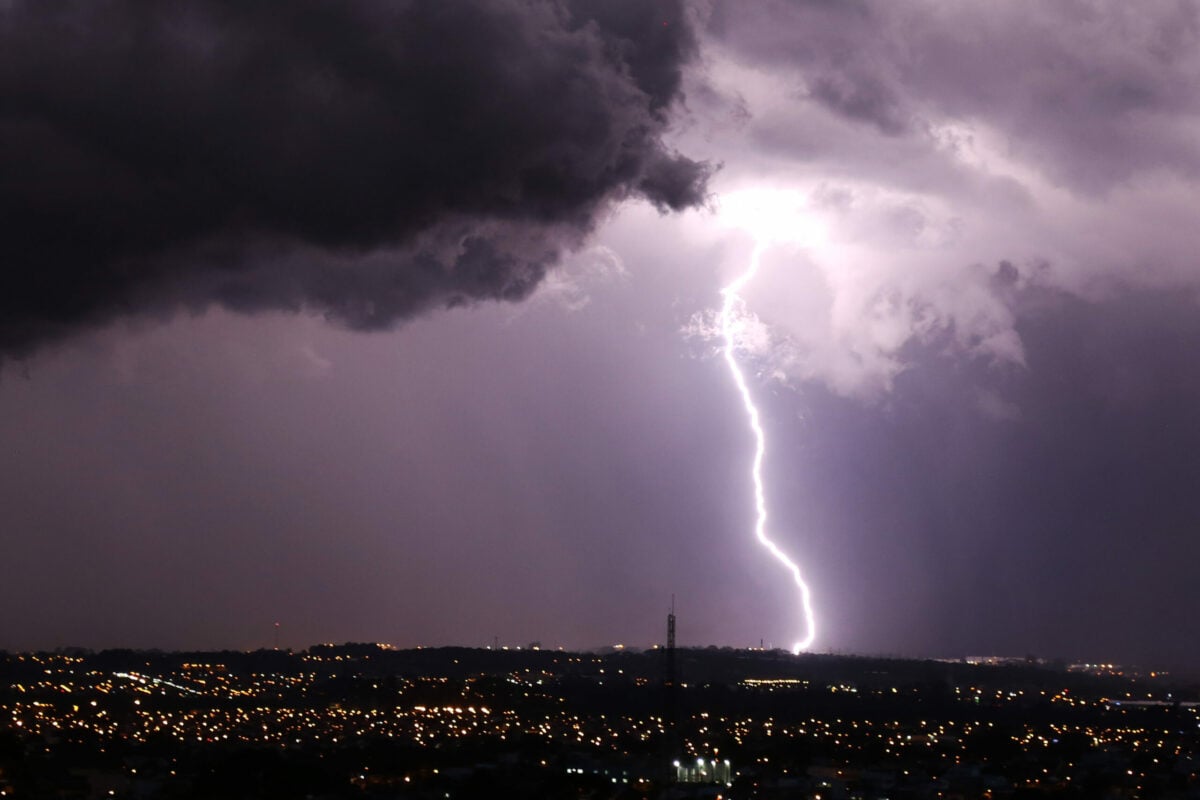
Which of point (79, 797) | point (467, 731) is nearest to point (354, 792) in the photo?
point (79, 797)

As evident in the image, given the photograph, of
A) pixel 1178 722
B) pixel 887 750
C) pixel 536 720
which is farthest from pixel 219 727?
pixel 1178 722

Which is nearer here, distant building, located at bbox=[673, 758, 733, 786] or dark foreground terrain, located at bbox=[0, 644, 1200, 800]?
dark foreground terrain, located at bbox=[0, 644, 1200, 800]

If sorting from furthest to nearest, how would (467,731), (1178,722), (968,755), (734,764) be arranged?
1. (1178,722)
2. (467,731)
3. (968,755)
4. (734,764)

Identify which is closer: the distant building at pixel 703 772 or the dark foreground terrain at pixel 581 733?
the dark foreground terrain at pixel 581 733

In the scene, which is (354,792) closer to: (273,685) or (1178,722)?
(1178,722)

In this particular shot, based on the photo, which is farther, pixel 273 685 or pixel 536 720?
pixel 273 685

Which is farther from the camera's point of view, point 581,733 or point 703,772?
point 581,733

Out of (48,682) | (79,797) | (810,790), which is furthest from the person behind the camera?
(48,682)

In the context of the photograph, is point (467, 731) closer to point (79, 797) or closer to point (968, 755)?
point (968, 755)

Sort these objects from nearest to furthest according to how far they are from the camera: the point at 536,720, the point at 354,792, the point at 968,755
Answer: the point at 354,792
the point at 968,755
the point at 536,720
